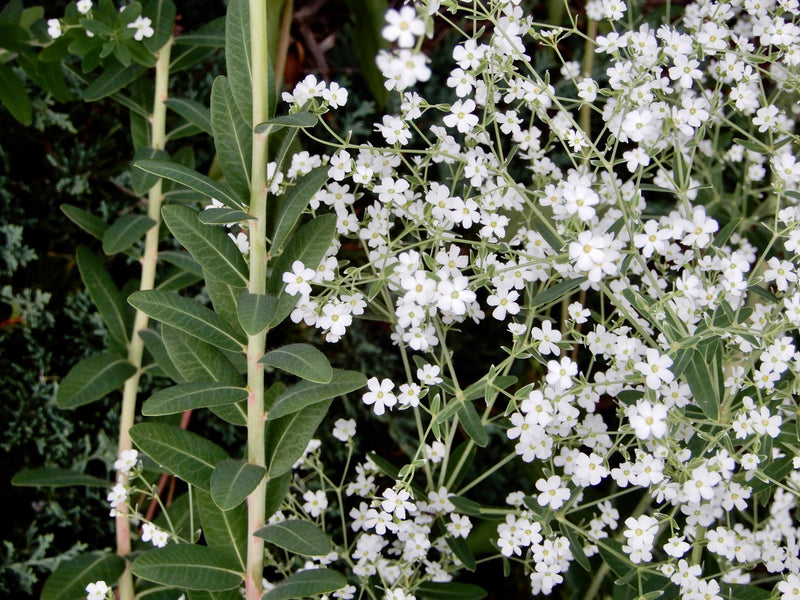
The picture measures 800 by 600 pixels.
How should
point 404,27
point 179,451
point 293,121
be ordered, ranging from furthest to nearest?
1. point 179,451
2. point 293,121
3. point 404,27

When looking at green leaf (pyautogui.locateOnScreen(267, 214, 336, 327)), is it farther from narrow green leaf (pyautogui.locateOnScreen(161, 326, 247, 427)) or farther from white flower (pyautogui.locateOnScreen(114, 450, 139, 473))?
white flower (pyautogui.locateOnScreen(114, 450, 139, 473))

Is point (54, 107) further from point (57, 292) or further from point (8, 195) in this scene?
point (57, 292)

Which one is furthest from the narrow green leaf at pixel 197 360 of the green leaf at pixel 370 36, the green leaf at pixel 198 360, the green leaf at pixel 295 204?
the green leaf at pixel 370 36

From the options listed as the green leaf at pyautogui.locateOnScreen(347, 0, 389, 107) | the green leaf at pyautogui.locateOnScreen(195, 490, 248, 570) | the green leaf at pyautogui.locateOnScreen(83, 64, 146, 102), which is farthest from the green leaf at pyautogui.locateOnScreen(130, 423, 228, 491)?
the green leaf at pyautogui.locateOnScreen(347, 0, 389, 107)

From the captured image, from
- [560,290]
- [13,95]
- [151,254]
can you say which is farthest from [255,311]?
[13,95]

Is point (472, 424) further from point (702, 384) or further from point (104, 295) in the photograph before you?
point (104, 295)

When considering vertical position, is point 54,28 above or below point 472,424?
above
